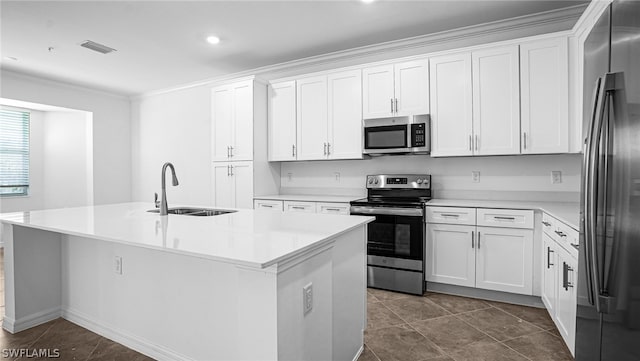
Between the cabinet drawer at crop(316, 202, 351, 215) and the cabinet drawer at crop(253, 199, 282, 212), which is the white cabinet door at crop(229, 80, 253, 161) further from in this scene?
the cabinet drawer at crop(316, 202, 351, 215)

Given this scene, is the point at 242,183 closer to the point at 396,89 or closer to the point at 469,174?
the point at 396,89

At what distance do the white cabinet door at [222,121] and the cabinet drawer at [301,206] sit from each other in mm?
1178

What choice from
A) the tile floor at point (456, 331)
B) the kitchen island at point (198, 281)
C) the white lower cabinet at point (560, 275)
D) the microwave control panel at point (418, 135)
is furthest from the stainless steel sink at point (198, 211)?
the white lower cabinet at point (560, 275)

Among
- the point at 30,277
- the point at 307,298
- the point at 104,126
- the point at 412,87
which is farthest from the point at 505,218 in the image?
the point at 104,126

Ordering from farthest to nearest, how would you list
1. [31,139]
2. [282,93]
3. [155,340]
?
1. [31,139]
2. [282,93]
3. [155,340]

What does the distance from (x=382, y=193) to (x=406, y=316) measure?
1.52 metres

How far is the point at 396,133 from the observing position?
3.55m

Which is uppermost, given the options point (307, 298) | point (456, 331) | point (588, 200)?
point (588, 200)

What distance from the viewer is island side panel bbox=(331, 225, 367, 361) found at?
1.82 metres

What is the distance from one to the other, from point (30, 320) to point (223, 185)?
2.41 m

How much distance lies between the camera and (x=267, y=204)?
4.13 meters

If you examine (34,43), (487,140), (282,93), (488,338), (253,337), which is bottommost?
(488,338)

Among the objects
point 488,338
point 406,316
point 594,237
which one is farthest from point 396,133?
point 594,237

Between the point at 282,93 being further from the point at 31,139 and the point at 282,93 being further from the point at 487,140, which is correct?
the point at 31,139
